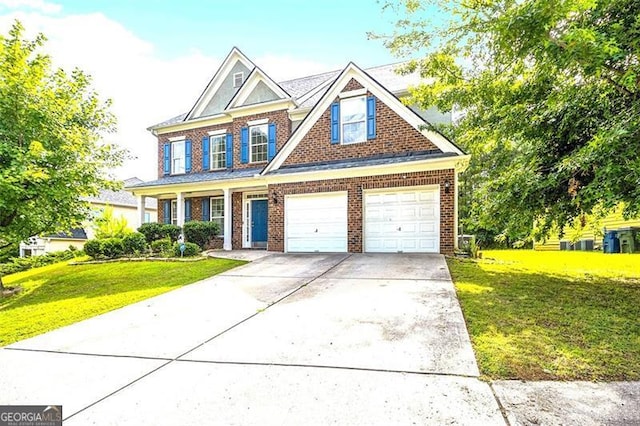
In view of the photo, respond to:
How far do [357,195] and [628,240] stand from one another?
11.2 metres

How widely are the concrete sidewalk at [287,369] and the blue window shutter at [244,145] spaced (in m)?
10.8

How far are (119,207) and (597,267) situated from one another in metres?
30.7

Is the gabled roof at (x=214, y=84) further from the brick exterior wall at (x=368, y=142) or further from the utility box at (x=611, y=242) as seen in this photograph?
the utility box at (x=611, y=242)

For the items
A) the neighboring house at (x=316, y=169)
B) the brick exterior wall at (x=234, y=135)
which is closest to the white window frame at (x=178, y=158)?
the neighboring house at (x=316, y=169)

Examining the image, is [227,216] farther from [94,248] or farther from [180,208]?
[94,248]

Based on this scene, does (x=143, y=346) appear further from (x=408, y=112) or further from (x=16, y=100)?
(x=408, y=112)

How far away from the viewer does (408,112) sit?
39.4 ft

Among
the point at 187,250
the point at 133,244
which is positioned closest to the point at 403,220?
the point at 187,250

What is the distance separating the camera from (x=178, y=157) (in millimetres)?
18531

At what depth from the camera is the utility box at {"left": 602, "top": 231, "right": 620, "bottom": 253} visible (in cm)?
1491

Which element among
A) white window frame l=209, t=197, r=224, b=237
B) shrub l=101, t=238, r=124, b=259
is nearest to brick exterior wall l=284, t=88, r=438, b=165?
white window frame l=209, t=197, r=224, b=237

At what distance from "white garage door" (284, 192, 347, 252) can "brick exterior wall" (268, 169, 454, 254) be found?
22 cm

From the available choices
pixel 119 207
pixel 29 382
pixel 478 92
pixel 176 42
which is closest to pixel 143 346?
pixel 29 382

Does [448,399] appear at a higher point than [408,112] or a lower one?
lower
